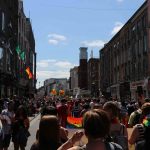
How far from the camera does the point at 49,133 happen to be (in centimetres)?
516

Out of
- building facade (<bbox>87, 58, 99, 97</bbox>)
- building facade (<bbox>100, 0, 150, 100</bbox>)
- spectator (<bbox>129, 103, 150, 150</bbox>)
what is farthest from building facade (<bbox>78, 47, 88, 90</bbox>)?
spectator (<bbox>129, 103, 150, 150</bbox>)

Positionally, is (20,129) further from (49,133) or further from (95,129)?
(95,129)

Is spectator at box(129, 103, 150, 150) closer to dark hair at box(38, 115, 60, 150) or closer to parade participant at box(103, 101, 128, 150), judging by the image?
parade participant at box(103, 101, 128, 150)

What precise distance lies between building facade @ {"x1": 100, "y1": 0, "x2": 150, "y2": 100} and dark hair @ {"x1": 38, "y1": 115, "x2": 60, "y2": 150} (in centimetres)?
3412

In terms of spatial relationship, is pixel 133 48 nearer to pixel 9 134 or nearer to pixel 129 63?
pixel 129 63

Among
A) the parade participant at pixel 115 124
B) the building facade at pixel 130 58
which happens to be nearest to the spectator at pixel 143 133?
the parade participant at pixel 115 124

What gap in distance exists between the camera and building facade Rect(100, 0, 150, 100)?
53.0m

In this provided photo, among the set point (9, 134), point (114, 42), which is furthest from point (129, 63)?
point (9, 134)

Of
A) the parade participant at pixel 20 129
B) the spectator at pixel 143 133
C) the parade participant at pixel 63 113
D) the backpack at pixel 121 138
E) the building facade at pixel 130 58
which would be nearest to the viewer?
the spectator at pixel 143 133

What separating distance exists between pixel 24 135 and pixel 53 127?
6454 millimetres

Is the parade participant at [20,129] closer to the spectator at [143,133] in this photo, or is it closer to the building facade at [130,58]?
the spectator at [143,133]

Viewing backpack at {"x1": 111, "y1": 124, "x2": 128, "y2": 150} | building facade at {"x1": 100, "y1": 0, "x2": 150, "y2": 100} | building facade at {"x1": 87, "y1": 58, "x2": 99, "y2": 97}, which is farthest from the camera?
building facade at {"x1": 87, "y1": 58, "x2": 99, "y2": 97}

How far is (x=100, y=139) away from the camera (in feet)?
13.8

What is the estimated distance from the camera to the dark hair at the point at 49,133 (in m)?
5.15
